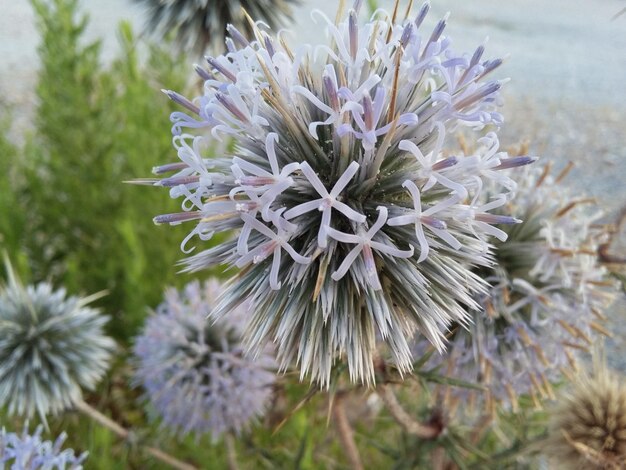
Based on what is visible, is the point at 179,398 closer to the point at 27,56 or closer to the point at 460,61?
the point at 460,61

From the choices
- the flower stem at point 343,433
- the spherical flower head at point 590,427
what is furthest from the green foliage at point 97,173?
the spherical flower head at point 590,427

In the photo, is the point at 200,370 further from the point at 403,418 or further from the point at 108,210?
the point at 108,210

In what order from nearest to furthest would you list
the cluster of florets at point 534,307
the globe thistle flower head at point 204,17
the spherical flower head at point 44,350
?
the cluster of florets at point 534,307, the spherical flower head at point 44,350, the globe thistle flower head at point 204,17

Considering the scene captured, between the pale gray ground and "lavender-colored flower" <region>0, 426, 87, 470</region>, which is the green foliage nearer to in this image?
"lavender-colored flower" <region>0, 426, 87, 470</region>

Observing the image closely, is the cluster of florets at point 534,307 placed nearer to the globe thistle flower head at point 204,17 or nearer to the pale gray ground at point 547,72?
the globe thistle flower head at point 204,17

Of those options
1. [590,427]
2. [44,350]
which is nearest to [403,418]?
[590,427]

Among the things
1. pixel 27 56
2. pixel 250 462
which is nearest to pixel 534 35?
pixel 27 56

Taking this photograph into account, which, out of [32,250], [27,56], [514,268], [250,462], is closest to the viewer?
[514,268]

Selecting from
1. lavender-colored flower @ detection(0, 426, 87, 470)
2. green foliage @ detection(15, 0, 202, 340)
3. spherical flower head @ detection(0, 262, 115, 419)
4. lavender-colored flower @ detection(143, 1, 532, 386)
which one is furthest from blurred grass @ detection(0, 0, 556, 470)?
lavender-colored flower @ detection(143, 1, 532, 386)
